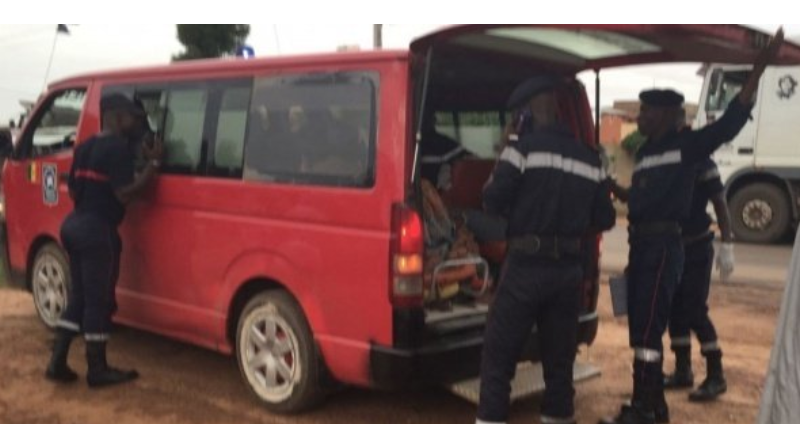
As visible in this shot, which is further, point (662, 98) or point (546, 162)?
point (662, 98)

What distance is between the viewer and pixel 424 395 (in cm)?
501

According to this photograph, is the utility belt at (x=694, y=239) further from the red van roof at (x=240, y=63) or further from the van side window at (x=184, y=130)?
the van side window at (x=184, y=130)

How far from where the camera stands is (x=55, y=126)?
6.25m

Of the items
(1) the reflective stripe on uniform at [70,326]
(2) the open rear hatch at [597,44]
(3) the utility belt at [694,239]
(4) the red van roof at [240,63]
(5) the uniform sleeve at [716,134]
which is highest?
(2) the open rear hatch at [597,44]

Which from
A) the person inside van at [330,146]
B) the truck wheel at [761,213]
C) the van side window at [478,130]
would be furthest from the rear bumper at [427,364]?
the truck wheel at [761,213]

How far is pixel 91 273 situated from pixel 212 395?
107cm

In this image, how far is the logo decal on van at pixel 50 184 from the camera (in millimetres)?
5957

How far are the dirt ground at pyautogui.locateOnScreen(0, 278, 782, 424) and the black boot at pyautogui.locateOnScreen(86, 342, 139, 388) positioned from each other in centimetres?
8

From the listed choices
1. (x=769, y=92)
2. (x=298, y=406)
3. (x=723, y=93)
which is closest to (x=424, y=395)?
(x=298, y=406)

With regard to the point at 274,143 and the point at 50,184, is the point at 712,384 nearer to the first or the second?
the point at 274,143

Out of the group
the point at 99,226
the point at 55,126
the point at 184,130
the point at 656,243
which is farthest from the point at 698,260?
the point at 55,126

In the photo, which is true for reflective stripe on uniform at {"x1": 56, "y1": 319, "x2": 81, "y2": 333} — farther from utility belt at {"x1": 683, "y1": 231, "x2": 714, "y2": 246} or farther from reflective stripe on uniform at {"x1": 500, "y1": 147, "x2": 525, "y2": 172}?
utility belt at {"x1": 683, "y1": 231, "x2": 714, "y2": 246}

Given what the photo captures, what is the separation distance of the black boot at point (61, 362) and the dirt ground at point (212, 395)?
72mm

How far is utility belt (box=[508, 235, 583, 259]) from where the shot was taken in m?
3.78
